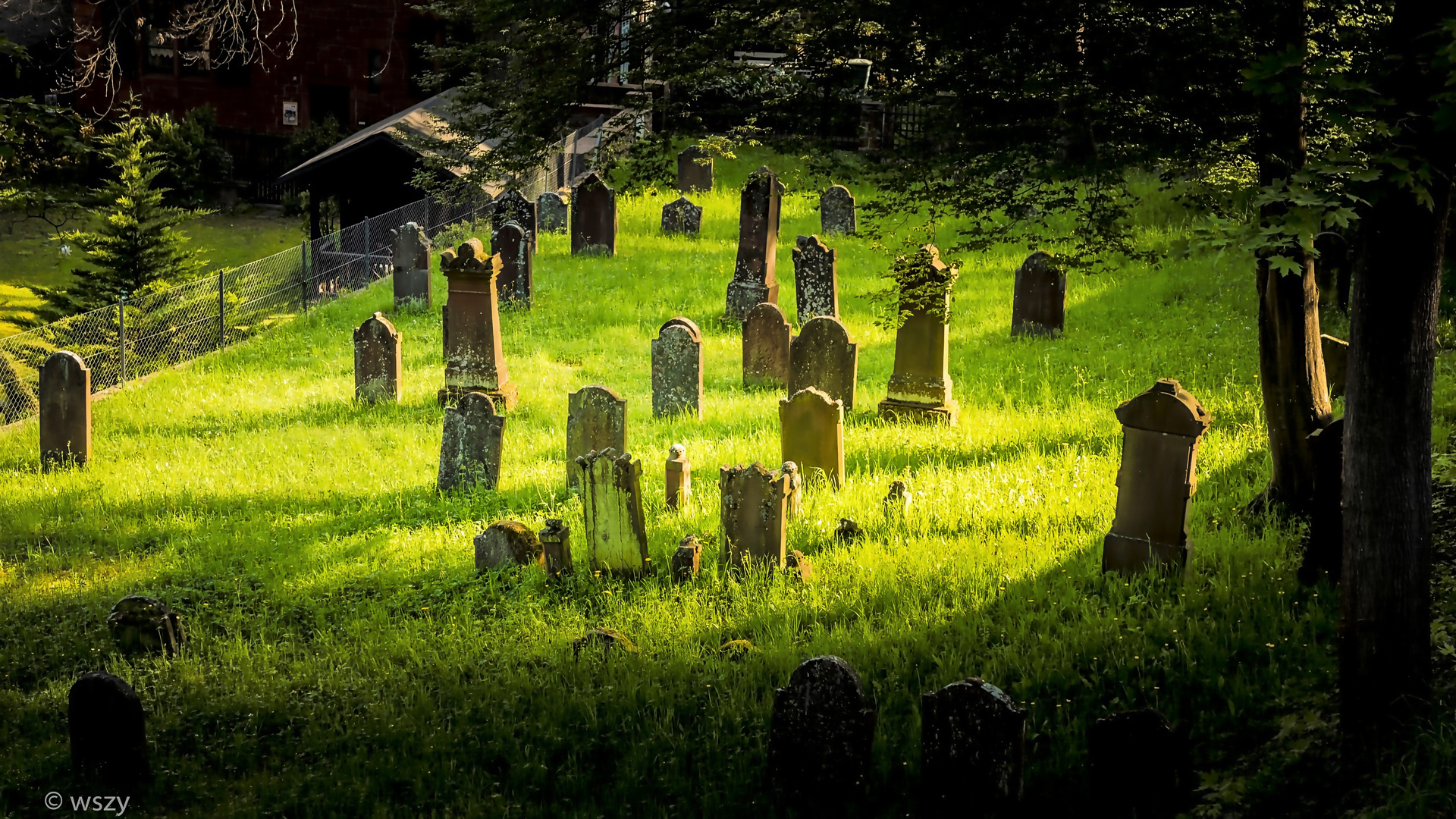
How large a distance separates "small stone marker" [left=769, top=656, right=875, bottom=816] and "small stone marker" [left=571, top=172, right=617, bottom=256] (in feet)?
51.9

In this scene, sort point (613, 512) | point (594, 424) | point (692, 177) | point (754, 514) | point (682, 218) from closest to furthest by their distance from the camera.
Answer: point (754, 514)
point (613, 512)
point (594, 424)
point (682, 218)
point (692, 177)

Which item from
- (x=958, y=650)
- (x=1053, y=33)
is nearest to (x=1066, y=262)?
(x=1053, y=33)

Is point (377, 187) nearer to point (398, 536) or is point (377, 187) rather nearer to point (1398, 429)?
point (398, 536)

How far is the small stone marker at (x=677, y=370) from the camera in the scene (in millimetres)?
12195

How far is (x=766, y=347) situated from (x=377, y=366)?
4.37 metres

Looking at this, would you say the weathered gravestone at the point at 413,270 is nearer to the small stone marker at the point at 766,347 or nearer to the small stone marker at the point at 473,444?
the small stone marker at the point at 766,347

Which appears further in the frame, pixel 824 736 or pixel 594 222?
pixel 594 222

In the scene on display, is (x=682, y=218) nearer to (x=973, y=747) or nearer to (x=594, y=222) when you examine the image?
(x=594, y=222)

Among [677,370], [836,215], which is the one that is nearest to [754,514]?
[677,370]

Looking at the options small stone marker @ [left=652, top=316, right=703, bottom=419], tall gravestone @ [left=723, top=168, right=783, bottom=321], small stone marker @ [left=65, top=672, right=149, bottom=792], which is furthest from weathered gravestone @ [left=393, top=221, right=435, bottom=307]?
small stone marker @ [left=65, top=672, right=149, bottom=792]

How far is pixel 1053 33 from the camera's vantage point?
25.8 feet

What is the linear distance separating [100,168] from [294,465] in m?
25.5

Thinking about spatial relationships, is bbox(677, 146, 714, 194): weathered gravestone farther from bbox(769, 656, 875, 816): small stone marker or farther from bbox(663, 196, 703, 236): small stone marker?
bbox(769, 656, 875, 816): small stone marker

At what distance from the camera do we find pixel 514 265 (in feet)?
A: 57.8
